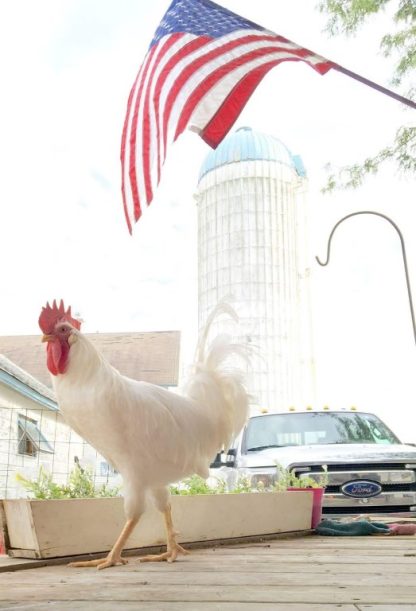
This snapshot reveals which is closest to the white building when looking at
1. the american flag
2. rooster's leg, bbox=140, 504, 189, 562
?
the american flag

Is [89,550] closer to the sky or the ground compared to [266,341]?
closer to the ground

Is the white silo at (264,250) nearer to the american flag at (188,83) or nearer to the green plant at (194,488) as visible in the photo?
the green plant at (194,488)

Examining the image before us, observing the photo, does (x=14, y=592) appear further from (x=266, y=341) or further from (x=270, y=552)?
(x=266, y=341)

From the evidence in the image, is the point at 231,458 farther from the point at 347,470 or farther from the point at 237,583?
the point at 237,583

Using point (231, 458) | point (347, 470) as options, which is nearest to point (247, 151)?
point (231, 458)

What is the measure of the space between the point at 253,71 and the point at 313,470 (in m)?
2.96

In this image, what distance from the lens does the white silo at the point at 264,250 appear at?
19062 mm

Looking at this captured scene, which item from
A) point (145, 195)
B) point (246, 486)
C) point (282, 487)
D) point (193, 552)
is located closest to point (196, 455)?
point (193, 552)

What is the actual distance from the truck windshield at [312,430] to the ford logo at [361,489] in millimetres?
685

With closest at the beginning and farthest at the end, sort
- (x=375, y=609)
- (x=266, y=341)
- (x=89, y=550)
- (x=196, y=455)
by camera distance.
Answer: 1. (x=375, y=609)
2. (x=89, y=550)
3. (x=196, y=455)
4. (x=266, y=341)

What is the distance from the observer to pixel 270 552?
2891mm

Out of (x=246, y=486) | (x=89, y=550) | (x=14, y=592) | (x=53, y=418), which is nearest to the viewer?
(x=14, y=592)

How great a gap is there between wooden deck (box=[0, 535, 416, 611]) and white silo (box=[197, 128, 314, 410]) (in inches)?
617

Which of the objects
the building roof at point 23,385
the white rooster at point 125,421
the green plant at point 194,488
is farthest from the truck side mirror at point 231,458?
the building roof at point 23,385
